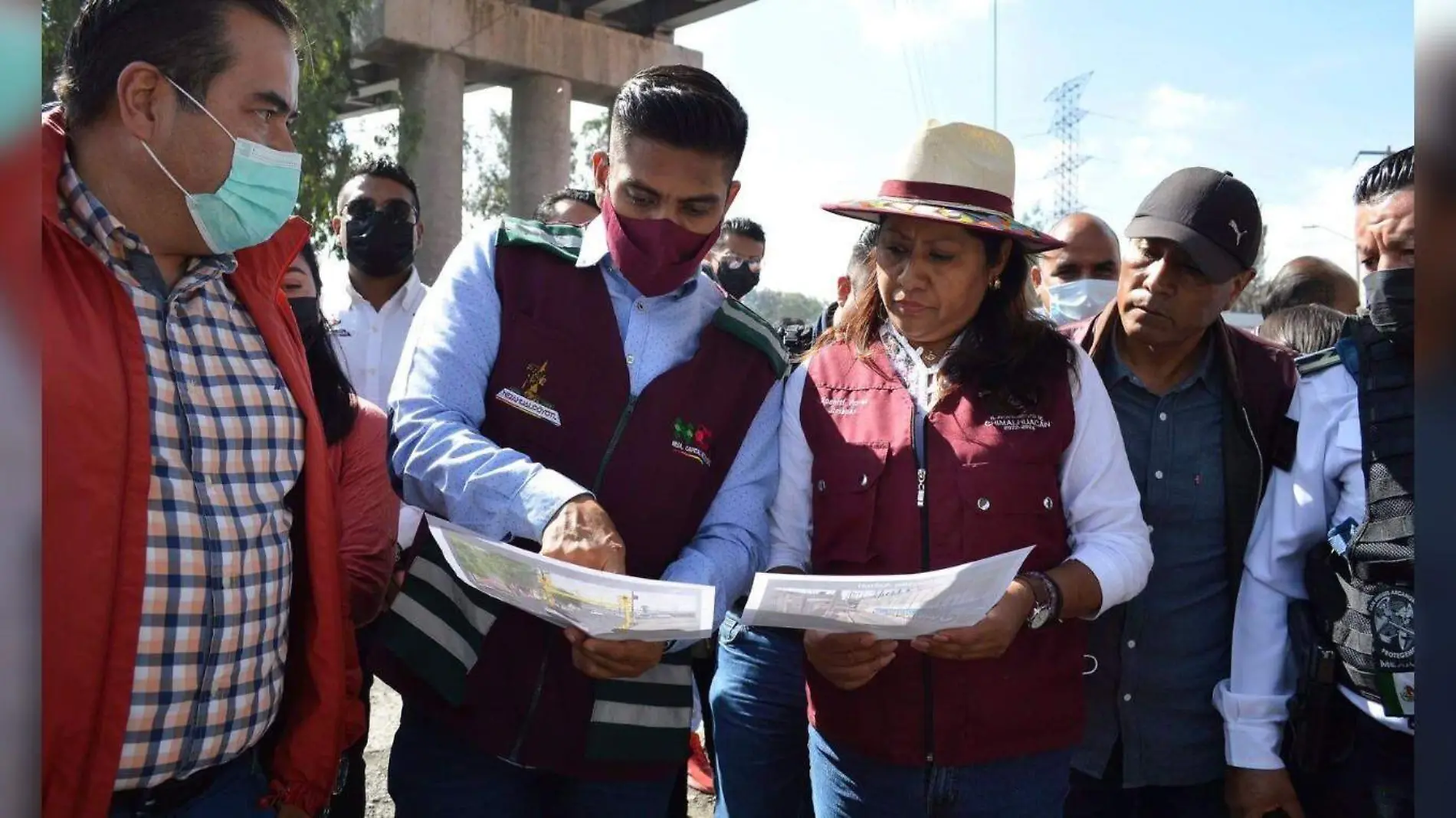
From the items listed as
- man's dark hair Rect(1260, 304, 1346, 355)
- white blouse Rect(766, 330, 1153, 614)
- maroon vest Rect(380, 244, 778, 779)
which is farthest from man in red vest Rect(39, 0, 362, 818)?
man's dark hair Rect(1260, 304, 1346, 355)

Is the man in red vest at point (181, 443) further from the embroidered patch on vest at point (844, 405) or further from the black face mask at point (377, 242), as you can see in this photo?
the black face mask at point (377, 242)

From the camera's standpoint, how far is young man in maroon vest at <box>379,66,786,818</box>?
6.70 feet

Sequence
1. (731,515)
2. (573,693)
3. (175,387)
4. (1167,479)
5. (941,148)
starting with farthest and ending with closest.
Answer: (1167,479) < (941,148) < (731,515) < (573,693) < (175,387)

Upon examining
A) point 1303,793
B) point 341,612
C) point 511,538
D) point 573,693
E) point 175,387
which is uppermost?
point 175,387

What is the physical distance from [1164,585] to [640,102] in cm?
169

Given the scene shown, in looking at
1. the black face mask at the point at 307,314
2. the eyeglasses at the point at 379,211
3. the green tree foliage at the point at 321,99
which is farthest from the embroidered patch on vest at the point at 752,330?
the green tree foliage at the point at 321,99

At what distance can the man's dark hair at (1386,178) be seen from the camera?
2.39 m

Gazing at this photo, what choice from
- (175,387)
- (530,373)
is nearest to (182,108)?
(175,387)

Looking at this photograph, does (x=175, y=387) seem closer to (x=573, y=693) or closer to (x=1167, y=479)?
(x=573, y=693)

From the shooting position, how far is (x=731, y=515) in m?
2.21

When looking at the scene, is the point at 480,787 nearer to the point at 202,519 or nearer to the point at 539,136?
the point at 202,519

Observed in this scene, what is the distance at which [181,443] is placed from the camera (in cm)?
175

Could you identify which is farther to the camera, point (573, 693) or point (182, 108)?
point (573, 693)

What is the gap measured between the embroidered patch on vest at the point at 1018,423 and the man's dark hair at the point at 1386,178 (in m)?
0.98
